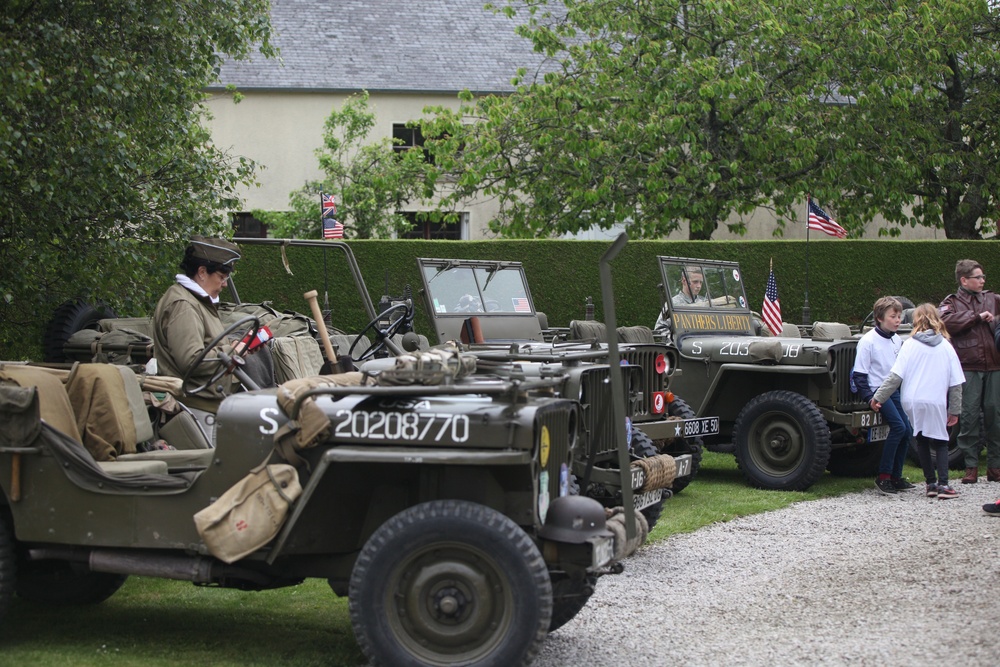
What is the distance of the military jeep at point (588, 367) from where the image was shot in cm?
611

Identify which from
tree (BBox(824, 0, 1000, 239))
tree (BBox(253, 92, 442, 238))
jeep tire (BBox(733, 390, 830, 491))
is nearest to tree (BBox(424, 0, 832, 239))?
tree (BBox(824, 0, 1000, 239))

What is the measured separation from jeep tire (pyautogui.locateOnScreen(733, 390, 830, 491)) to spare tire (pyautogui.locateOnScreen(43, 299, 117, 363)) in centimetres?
553

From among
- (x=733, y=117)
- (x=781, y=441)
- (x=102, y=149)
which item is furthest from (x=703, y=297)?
(x=733, y=117)

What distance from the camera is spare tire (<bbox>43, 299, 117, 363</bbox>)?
9.73 metres

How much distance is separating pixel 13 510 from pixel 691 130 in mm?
16762

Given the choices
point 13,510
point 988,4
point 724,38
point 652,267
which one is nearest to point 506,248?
point 652,267

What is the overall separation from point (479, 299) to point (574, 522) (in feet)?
16.7

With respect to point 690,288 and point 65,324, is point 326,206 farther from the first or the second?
point 690,288

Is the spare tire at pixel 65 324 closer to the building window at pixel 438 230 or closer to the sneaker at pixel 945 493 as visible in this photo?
the sneaker at pixel 945 493

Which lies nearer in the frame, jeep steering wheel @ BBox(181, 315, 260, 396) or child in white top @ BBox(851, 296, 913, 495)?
jeep steering wheel @ BBox(181, 315, 260, 396)

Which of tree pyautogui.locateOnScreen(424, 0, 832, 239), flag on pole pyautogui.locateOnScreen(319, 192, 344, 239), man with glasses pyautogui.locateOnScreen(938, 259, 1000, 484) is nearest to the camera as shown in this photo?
man with glasses pyautogui.locateOnScreen(938, 259, 1000, 484)

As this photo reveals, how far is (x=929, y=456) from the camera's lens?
9273 millimetres

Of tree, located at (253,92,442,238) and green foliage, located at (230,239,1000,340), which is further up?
tree, located at (253,92,442,238)

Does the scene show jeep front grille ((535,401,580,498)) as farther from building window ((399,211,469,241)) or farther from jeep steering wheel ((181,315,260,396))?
building window ((399,211,469,241))
